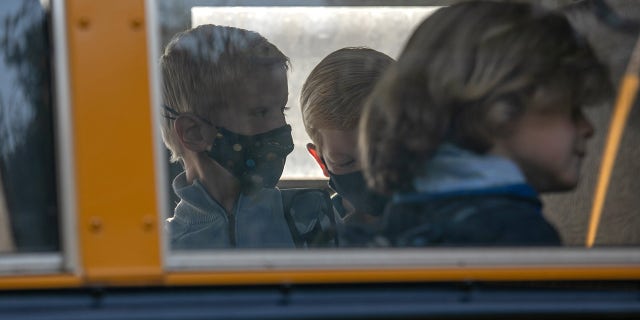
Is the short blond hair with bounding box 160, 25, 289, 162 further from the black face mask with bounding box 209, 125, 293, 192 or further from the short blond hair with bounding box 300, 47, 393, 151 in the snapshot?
the short blond hair with bounding box 300, 47, 393, 151

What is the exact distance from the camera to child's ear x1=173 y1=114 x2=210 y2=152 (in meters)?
2.86

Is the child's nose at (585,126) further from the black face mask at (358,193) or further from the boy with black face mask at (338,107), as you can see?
the boy with black face mask at (338,107)

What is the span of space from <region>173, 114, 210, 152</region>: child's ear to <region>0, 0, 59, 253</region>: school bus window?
105 cm

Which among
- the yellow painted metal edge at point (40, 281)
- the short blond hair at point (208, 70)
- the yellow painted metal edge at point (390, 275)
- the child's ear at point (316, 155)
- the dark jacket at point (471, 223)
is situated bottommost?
the child's ear at point (316, 155)

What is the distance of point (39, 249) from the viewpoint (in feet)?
5.90

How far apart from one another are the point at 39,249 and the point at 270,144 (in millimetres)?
1250

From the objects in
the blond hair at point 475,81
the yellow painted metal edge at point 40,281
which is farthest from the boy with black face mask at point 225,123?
the yellow painted metal edge at point 40,281

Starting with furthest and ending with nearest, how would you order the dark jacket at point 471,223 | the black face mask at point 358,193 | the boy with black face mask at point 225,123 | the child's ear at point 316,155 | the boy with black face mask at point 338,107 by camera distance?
1. the child's ear at point 316,155
2. the boy with black face mask at point 338,107
3. the boy with black face mask at point 225,123
4. the black face mask at point 358,193
5. the dark jacket at point 471,223

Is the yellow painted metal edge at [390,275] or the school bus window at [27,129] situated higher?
the school bus window at [27,129]

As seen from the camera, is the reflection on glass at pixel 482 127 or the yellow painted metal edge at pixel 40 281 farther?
the reflection on glass at pixel 482 127

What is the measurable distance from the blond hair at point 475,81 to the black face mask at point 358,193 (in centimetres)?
7

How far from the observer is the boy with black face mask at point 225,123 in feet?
9.16

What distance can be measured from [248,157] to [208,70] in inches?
10.8

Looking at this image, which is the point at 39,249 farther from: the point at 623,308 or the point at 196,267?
the point at 623,308
